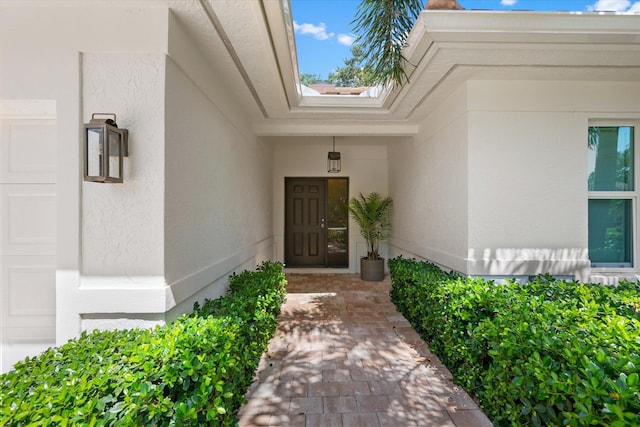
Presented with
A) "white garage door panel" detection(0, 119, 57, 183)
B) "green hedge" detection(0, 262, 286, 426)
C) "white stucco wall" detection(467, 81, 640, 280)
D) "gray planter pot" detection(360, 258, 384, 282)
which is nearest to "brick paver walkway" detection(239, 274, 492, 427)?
"green hedge" detection(0, 262, 286, 426)

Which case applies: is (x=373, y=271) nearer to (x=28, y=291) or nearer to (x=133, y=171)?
(x=133, y=171)

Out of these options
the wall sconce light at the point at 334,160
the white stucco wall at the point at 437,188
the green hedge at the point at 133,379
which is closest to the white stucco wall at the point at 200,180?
the green hedge at the point at 133,379

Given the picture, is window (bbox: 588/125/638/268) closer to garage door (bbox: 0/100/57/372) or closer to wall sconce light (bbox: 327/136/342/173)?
wall sconce light (bbox: 327/136/342/173)

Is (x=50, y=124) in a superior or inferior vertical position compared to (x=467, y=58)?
inferior

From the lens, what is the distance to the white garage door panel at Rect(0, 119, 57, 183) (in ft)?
6.86

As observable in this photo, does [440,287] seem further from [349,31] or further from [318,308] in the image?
[349,31]

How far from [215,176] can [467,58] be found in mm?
2545

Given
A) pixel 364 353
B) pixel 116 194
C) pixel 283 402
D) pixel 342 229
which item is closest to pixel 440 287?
pixel 364 353

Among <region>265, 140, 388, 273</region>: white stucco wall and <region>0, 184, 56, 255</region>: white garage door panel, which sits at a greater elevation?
<region>265, 140, 388, 273</region>: white stucco wall

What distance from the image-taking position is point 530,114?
3.05 meters

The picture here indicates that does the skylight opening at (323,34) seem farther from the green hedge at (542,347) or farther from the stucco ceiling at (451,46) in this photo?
the green hedge at (542,347)

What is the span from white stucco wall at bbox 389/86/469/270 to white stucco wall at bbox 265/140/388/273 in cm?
110

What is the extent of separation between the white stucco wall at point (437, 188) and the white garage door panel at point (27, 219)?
3544 millimetres

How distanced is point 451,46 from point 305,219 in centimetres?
486
